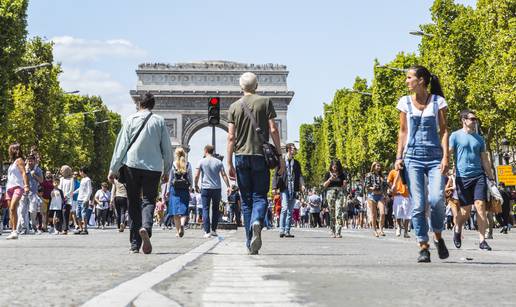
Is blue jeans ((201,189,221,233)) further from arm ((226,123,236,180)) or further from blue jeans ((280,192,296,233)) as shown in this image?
arm ((226,123,236,180))

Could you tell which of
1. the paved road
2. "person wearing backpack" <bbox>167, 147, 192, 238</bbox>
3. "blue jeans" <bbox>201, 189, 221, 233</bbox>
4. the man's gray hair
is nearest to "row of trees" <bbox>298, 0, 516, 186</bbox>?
"person wearing backpack" <bbox>167, 147, 192, 238</bbox>

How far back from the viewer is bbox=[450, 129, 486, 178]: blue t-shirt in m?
12.6

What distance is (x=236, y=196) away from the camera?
3478cm

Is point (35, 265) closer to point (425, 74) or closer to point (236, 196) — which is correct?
point (425, 74)

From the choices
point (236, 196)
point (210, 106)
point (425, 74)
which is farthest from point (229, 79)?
point (425, 74)

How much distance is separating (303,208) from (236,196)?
21.6 m

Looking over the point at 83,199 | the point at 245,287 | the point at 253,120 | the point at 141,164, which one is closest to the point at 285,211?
the point at 83,199

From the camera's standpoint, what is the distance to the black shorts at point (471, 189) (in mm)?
12609

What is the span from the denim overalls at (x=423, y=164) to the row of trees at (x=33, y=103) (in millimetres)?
28058

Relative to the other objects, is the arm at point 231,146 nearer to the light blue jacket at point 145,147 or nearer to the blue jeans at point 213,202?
the light blue jacket at point 145,147

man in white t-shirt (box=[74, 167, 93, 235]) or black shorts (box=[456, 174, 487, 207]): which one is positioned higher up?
man in white t-shirt (box=[74, 167, 93, 235])

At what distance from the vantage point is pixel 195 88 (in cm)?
9581

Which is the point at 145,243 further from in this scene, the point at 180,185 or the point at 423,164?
the point at 180,185

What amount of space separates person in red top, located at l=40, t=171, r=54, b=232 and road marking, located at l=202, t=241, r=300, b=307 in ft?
55.8
